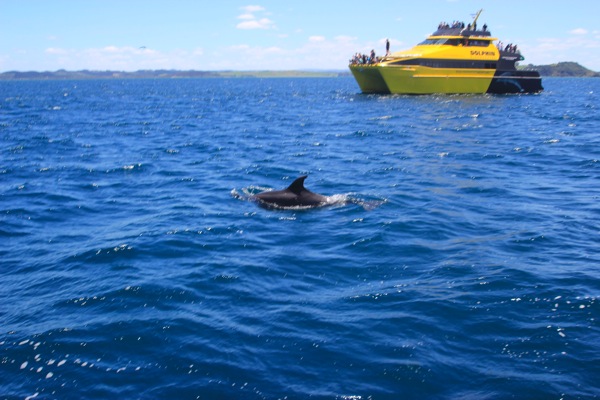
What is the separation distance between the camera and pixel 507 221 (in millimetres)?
13820

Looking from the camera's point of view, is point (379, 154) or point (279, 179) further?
point (379, 154)

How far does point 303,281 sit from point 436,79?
52769mm

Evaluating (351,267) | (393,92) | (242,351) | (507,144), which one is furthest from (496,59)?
(242,351)

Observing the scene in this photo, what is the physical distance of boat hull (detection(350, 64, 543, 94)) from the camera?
5759 cm

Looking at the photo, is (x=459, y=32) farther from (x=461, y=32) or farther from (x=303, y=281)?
(x=303, y=281)

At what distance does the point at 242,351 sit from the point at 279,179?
40.2 ft

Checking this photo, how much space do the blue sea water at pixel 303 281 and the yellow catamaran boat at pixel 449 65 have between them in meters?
36.6

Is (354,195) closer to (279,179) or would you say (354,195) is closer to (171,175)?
(279,179)

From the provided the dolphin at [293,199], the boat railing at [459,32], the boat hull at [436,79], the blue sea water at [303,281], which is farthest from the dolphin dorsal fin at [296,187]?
the boat railing at [459,32]

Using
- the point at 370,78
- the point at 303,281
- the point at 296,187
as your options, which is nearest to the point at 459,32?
the point at 370,78

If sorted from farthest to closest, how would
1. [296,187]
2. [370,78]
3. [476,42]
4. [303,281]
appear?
[370,78]
[476,42]
[296,187]
[303,281]

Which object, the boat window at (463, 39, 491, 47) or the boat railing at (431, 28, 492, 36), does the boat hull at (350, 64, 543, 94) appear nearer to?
the boat window at (463, 39, 491, 47)

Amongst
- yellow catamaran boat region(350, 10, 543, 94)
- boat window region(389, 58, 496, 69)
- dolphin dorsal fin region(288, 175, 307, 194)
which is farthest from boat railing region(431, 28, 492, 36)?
dolphin dorsal fin region(288, 175, 307, 194)

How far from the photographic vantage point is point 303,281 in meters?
10.2
